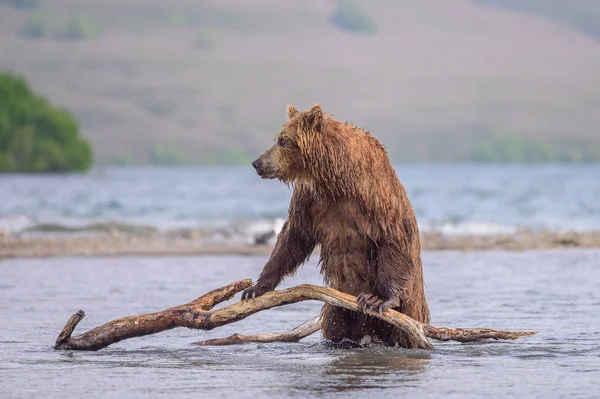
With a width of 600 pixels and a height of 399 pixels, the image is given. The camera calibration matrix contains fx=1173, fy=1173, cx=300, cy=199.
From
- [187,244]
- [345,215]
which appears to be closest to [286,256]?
[345,215]

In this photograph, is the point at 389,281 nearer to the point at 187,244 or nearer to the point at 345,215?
the point at 345,215

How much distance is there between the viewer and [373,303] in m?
8.91

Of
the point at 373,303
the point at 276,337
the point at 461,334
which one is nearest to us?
the point at 373,303

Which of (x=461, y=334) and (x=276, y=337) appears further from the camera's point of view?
(x=276, y=337)

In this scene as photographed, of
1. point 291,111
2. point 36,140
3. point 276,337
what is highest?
point 36,140

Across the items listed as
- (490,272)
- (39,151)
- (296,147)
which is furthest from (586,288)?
(39,151)

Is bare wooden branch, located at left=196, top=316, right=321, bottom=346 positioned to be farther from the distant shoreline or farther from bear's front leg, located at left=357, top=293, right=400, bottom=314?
the distant shoreline

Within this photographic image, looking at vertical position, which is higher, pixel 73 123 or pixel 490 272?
pixel 73 123

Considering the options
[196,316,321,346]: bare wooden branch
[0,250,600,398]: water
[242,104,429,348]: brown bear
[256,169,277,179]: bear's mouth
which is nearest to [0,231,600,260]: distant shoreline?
[0,250,600,398]: water

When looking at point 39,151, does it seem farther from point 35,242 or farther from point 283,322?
point 283,322

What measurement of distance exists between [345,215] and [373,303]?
2.33ft

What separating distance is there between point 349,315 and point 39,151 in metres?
88.0

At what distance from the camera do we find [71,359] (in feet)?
30.2

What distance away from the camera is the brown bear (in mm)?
8844
